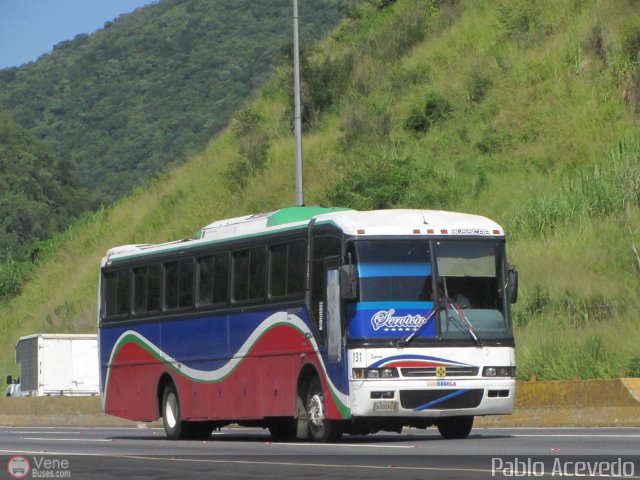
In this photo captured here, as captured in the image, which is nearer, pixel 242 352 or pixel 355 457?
pixel 355 457

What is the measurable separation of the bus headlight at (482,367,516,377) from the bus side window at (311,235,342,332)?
2.21m

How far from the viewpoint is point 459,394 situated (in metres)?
20.0

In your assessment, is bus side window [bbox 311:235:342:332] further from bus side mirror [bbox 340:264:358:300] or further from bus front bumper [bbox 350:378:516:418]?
bus front bumper [bbox 350:378:516:418]

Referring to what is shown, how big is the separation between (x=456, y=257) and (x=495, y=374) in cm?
164

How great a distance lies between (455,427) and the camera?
2119cm

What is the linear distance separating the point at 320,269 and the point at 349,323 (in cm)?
116

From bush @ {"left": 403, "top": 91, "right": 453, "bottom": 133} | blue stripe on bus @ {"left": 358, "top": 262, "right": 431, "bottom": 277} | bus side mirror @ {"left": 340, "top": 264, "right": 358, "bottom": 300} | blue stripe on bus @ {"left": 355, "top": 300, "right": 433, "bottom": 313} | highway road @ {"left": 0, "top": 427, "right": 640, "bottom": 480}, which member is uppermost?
bush @ {"left": 403, "top": 91, "right": 453, "bottom": 133}

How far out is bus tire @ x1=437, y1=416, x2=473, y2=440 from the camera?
69.2ft

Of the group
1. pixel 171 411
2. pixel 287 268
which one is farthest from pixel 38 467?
pixel 171 411

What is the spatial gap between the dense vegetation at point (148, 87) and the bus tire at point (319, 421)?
86.7 metres

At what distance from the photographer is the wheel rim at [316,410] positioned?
67.8ft

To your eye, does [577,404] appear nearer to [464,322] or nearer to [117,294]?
[464,322]

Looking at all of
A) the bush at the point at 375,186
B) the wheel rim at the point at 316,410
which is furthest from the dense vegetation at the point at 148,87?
the wheel rim at the point at 316,410

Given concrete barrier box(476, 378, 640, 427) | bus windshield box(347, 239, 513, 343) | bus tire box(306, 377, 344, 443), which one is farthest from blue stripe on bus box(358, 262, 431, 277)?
concrete barrier box(476, 378, 640, 427)
